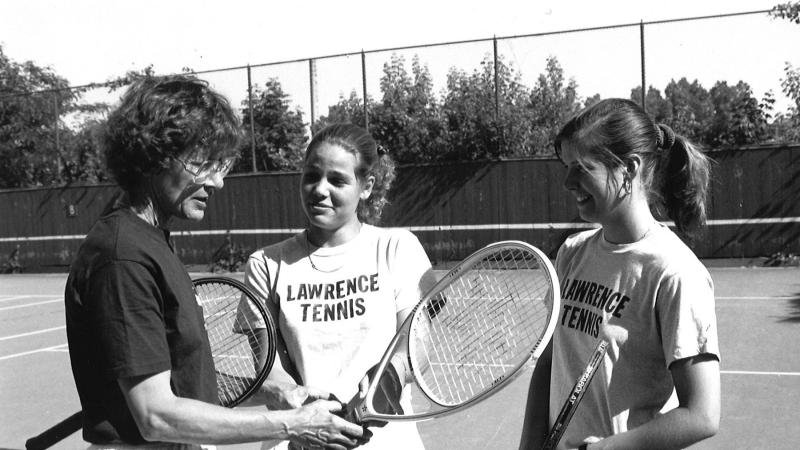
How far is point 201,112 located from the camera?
6.41 ft

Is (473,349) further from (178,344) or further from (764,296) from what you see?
(764,296)

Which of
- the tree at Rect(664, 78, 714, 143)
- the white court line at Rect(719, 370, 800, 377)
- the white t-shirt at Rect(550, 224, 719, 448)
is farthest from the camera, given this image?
the tree at Rect(664, 78, 714, 143)

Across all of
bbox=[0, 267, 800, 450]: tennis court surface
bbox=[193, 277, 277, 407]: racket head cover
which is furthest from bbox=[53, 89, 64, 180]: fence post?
bbox=[193, 277, 277, 407]: racket head cover

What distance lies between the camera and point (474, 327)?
109 inches

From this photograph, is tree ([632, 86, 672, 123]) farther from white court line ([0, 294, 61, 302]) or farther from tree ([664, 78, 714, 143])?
white court line ([0, 294, 61, 302])

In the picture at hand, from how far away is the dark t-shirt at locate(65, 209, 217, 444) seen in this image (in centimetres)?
175

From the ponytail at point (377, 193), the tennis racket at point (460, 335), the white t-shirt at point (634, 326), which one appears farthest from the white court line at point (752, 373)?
the white t-shirt at point (634, 326)

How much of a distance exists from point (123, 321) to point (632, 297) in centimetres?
119

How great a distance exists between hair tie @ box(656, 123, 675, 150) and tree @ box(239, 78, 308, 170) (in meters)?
16.3

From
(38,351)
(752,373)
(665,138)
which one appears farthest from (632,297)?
(38,351)

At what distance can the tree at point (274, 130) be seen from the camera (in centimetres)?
Result: 1839

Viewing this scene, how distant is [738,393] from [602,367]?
4557 millimetres

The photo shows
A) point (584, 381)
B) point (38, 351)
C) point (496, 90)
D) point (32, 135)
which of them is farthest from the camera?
point (32, 135)

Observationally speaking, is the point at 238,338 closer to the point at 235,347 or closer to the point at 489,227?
the point at 235,347
